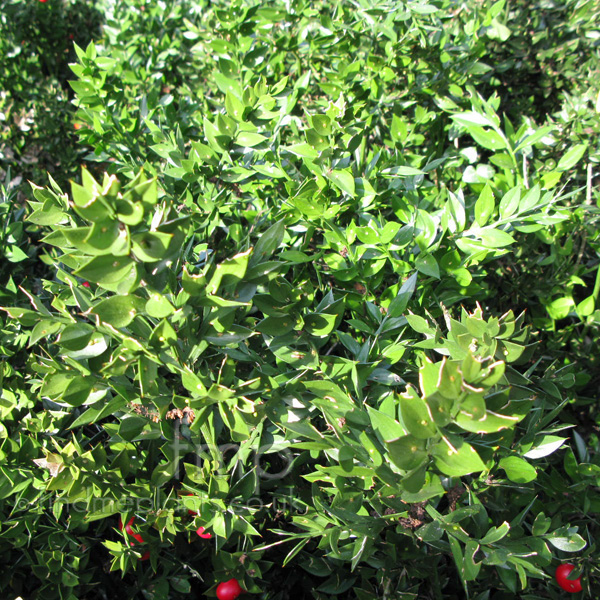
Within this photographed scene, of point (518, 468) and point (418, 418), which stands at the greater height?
point (418, 418)

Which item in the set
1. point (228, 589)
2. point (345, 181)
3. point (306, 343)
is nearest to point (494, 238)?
point (345, 181)

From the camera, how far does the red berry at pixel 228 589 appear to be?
3.65 ft

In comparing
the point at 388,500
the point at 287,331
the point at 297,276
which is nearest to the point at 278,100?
the point at 297,276

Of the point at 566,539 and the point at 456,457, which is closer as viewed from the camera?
the point at 456,457

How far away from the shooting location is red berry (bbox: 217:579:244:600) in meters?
1.11

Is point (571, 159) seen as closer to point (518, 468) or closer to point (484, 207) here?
point (484, 207)

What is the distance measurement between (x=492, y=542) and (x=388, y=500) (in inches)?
8.0

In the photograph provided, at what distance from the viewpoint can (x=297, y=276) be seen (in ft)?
3.82

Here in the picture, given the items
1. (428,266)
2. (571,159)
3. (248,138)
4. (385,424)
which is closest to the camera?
(385,424)

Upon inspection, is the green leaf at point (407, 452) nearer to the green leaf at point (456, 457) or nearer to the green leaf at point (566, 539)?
the green leaf at point (456, 457)

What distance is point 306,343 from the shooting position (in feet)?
3.26

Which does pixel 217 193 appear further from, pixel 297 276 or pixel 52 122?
pixel 52 122

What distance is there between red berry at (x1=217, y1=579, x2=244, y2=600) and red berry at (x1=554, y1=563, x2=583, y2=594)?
72 centimetres

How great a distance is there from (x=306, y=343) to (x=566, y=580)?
2.60 ft
